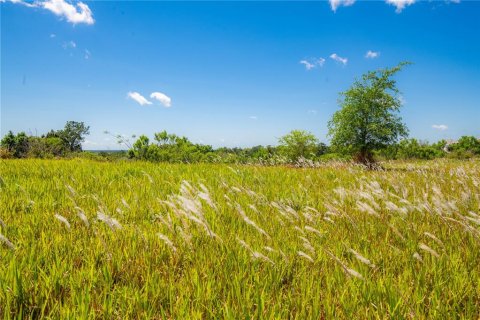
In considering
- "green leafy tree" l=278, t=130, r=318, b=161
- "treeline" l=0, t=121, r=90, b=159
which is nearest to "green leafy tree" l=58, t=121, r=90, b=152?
Answer: "treeline" l=0, t=121, r=90, b=159

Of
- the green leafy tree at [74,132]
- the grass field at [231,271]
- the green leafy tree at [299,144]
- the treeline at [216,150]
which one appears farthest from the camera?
the green leafy tree at [74,132]

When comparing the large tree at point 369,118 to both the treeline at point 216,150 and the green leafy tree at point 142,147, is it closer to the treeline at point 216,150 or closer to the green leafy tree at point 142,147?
the treeline at point 216,150

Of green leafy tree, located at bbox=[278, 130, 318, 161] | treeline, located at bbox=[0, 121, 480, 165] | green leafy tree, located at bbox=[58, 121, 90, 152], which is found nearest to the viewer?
treeline, located at bbox=[0, 121, 480, 165]

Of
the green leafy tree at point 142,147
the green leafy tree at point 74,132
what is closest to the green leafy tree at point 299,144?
the green leafy tree at point 142,147

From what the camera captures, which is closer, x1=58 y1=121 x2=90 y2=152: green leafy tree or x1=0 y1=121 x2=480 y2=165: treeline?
x1=0 y1=121 x2=480 y2=165: treeline

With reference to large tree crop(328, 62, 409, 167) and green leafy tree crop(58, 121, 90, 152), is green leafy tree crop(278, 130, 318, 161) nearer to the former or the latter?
large tree crop(328, 62, 409, 167)

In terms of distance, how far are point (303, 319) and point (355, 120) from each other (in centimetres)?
3240

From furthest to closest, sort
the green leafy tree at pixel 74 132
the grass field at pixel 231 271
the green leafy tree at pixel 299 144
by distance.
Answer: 1. the green leafy tree at pixel 74 132
2. the green leafy tree at pixel 299 144
3. the grass field at pixel 231 271

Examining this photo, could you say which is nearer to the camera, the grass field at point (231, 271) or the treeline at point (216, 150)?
the grass field at point (231, 271)

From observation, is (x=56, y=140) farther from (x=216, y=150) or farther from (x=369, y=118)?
(x=369, y=118)

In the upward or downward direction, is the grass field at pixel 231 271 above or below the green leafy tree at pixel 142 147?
below

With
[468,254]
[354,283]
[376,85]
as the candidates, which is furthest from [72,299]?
[376,85]

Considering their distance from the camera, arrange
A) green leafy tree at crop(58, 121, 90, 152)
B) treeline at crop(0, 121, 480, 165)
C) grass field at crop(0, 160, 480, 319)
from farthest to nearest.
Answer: green leafy tree at crop(58, 121, 90, 152), treeline at crop(0, 121, 480, 165), grass field at crop(0, 160, 480, 319)

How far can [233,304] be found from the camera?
173cm
